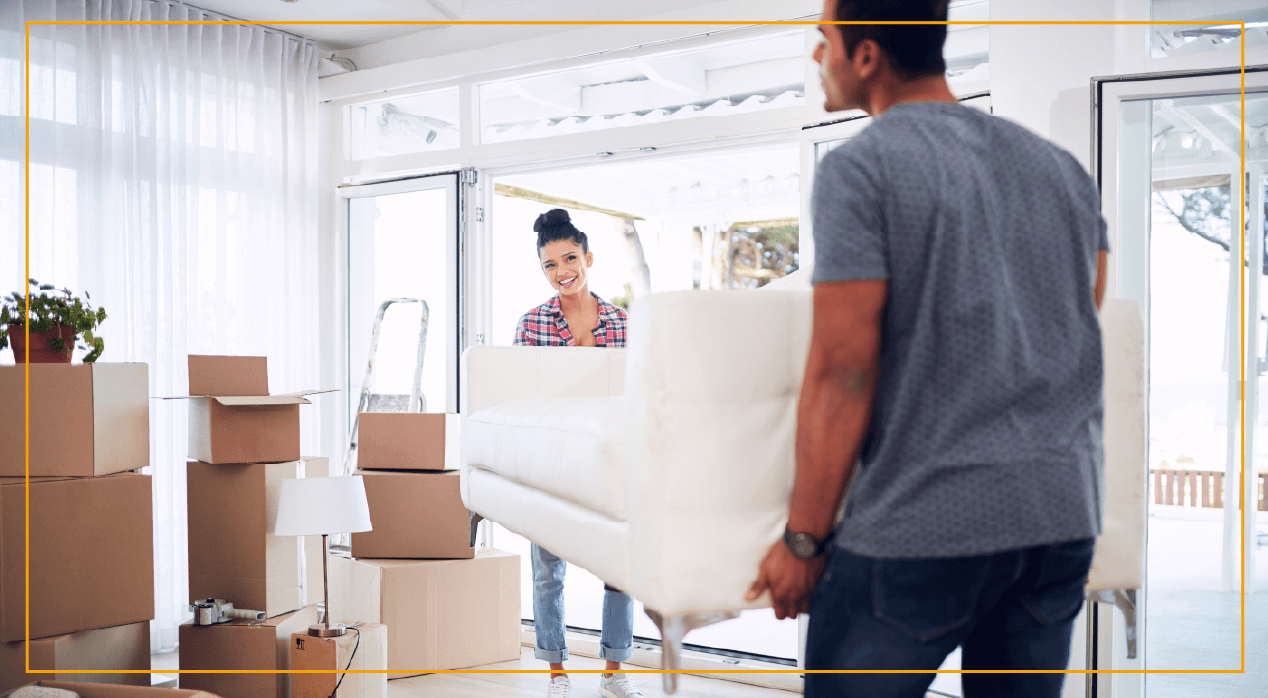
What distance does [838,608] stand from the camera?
2.88 ft

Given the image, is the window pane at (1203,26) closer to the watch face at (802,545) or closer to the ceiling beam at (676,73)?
the ceiling beam at (676,73)

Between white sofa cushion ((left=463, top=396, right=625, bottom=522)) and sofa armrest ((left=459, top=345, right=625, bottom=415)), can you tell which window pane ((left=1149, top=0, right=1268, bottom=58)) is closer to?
sofa armrest ((left=459, top=345, right=625, bottom=415))

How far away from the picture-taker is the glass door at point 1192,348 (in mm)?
2543

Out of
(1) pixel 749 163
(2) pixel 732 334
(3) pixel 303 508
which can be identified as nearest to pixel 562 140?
(3) pixel 303 508

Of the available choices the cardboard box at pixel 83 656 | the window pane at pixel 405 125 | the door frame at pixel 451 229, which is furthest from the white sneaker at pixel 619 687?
the window pane at pixel 405 125

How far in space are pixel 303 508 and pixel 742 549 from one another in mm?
2034

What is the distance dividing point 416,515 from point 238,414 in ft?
2.61

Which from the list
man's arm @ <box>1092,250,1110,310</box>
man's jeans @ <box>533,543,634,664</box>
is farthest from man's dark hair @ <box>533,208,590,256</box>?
man's arm @ <box>1092,250,1110,310</box>

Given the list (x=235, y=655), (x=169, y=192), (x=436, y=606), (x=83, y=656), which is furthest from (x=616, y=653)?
(x=169, y=192)

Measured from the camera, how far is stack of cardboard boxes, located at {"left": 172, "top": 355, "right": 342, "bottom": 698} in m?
2.83

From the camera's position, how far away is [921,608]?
0.85m

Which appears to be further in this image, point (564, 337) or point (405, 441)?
point (405, 441)

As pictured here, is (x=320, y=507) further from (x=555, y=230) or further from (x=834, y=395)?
(x=834, y=395)

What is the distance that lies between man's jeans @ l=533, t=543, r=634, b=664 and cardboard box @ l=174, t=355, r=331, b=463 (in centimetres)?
90
